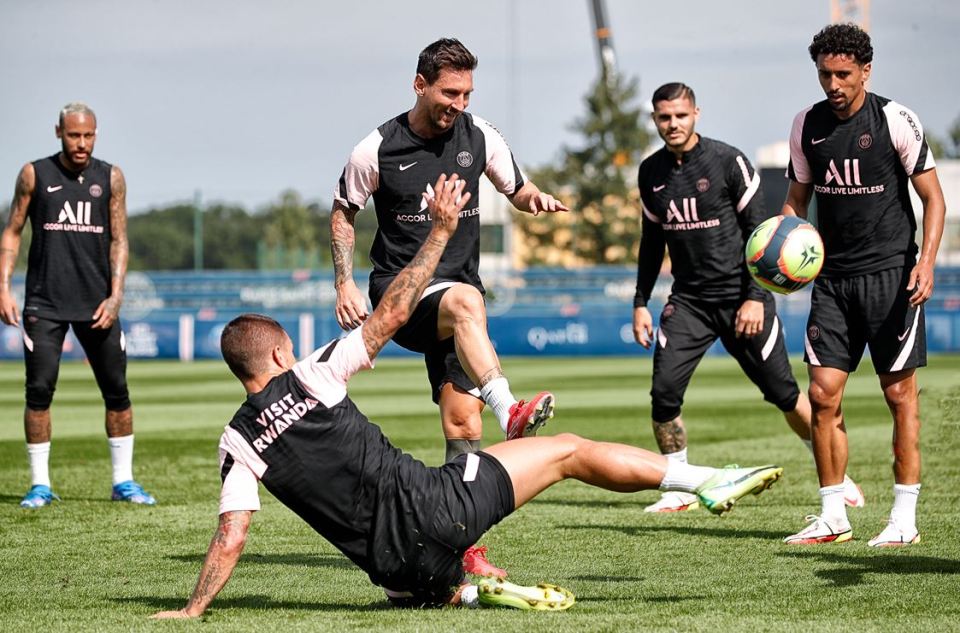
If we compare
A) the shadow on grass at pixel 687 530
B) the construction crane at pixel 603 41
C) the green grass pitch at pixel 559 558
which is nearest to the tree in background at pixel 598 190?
the construction crane at pixel 603 41

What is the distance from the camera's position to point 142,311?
36.2 m

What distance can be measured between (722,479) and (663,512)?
3.47m

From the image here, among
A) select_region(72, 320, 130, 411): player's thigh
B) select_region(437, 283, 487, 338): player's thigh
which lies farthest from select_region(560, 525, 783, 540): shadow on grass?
select_region(72, 320, 130, 411): player's thigh

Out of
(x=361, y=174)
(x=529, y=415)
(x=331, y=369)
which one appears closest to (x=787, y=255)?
(x=529, y=415)

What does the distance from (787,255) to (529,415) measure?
1.91 m

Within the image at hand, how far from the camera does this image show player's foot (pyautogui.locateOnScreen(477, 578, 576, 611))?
5629 millimetres

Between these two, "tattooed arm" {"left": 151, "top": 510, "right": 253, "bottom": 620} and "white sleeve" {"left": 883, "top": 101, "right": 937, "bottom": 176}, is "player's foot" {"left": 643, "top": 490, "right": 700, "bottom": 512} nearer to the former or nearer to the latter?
"white sleeve" {"left": 883, "top": 101, "right": 937, "bottom": 176}

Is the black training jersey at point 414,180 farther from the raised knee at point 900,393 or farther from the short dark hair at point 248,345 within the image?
the raised knee at point 900,393

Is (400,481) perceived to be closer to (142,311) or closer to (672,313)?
(672,313)

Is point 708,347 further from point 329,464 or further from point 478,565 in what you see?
A: point 329,464

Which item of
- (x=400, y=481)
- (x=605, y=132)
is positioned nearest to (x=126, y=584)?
(x=400, y=481)

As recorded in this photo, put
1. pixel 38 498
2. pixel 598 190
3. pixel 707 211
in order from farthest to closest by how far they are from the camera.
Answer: pixel 598 190, pixel 38 498, pixel 707 211

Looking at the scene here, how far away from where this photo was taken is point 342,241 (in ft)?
24.5

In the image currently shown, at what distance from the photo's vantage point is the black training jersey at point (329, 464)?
549 centimetres
